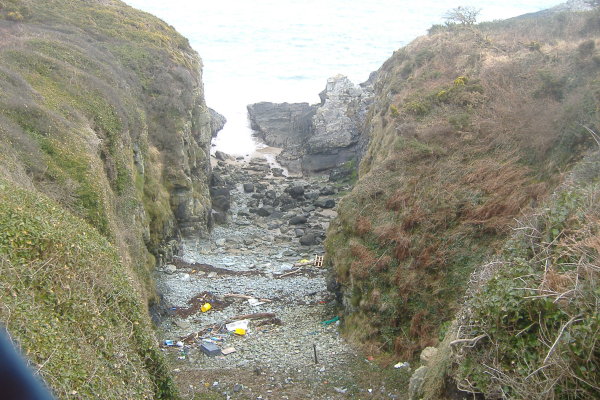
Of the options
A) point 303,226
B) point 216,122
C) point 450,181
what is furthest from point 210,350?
point 216,122

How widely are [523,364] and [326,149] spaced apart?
39.7m

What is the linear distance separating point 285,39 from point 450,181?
228 feet

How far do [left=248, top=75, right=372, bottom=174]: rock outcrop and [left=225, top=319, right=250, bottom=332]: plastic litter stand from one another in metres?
25.0

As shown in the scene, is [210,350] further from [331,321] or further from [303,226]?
[303,226]

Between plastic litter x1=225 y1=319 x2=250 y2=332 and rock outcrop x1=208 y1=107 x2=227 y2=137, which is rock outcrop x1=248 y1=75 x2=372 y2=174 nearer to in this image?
rock outcrop x1=208 y1=107 x2=227 y2=137

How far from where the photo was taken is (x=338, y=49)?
277 feet

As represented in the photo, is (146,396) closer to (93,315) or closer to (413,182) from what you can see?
(93,315)

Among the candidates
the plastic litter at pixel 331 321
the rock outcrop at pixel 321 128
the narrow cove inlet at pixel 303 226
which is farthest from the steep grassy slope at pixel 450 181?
the rock outcrop at pixel 321 128

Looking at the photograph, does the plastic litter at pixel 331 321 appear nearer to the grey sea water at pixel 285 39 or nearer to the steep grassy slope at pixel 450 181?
the steep grassy slope at pixel 450 181

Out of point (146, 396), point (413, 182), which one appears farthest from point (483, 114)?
point (146, 396)

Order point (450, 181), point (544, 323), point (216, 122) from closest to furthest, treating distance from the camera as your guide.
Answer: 1. point (544, 323)
2. point (450, 181)
3. point (216, 122)

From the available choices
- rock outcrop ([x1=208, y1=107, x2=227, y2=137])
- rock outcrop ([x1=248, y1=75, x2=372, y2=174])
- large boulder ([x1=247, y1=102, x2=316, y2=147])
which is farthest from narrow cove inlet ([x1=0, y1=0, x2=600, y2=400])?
rock outcrop ([x1=208, y1=107, x2=227, y2=137])

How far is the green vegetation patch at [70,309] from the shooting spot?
10.9m

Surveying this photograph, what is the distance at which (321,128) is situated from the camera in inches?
2000
